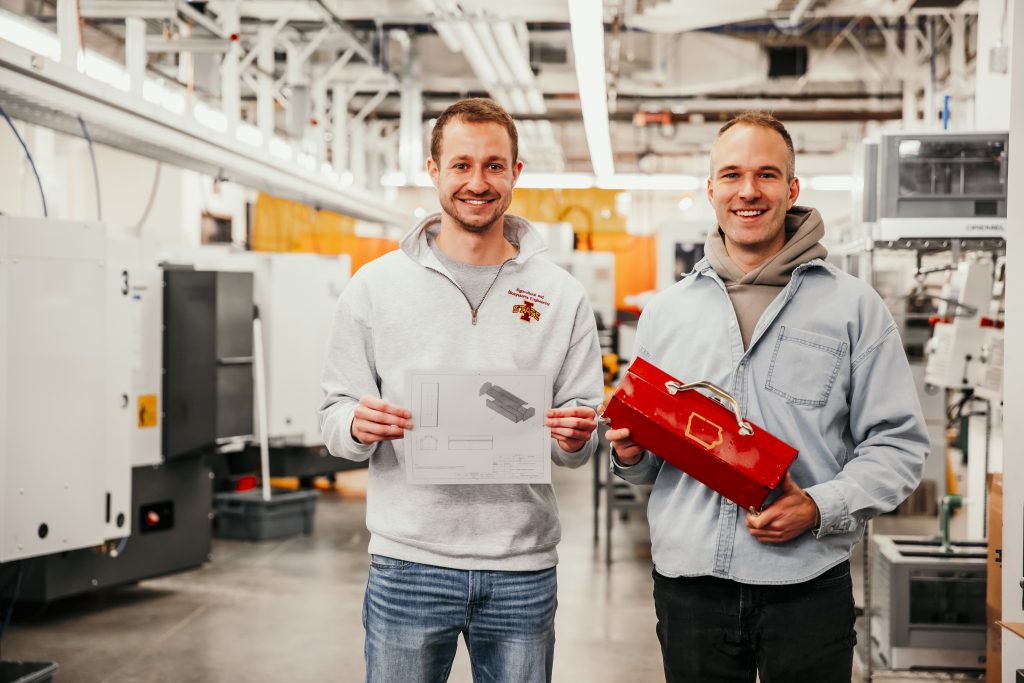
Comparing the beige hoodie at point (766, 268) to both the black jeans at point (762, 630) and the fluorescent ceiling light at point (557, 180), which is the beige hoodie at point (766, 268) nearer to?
the black jeans at point (762, 630)

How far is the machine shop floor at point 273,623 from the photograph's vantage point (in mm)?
4031

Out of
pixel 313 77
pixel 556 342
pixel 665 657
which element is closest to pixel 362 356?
pixel 556 342

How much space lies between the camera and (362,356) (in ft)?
5.89

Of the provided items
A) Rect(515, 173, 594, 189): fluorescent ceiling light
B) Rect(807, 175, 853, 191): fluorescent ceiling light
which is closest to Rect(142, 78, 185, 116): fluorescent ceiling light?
Rect(515, 173, 594, 189): fluorescent ceiling light

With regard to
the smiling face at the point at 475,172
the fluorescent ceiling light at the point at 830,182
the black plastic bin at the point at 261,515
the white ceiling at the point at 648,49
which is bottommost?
the black plastic bin at the point at 261,515

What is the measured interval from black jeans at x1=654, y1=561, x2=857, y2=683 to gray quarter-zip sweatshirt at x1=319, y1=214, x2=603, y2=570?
27 cm

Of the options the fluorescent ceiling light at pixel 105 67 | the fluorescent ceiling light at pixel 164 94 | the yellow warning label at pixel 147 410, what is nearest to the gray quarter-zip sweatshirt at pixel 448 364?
the yellow warning label at pixel 147 410

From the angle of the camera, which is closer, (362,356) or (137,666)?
(362,356)

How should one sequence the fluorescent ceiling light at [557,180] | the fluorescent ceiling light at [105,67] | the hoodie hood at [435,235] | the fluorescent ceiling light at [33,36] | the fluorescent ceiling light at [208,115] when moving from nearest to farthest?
the hoodie hood at [435,235], the fluorescent ceiling light at [33,36], the fluorescent ceiling light at [105,67], the fluorescent ceiling light at [208,115], the fluorescent ceiling light at [557,180]

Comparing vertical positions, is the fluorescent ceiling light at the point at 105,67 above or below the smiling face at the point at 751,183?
above

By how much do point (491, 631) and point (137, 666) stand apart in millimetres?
2867

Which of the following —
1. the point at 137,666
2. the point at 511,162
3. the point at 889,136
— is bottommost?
the point at 137,666

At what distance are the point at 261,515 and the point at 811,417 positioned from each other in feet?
16.9

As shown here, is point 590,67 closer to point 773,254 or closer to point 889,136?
point 889,136
